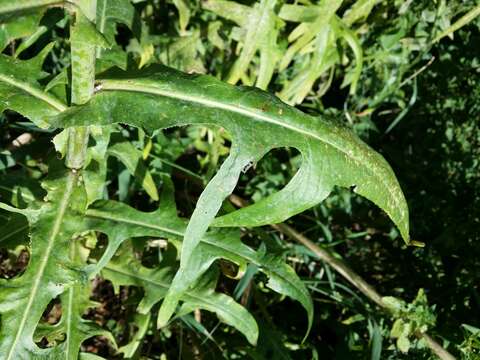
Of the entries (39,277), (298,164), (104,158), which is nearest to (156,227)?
(104,158)

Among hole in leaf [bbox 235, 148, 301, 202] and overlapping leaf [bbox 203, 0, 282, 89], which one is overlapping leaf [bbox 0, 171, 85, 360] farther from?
hole in leaf [bbox 235, 148, 301, 202]

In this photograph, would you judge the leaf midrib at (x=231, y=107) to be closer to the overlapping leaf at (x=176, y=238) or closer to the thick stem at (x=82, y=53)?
the thick stem at (x=82, y=53)

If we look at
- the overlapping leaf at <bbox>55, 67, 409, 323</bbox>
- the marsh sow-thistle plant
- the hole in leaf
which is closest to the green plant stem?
the hole in leaf

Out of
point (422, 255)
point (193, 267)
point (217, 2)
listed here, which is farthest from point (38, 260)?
point (422, 255)

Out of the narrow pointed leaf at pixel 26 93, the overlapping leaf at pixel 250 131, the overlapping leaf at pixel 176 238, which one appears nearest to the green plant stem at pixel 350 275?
the overlapping leaf at pixel 176 238

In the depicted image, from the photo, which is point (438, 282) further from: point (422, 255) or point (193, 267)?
point (193, 267)

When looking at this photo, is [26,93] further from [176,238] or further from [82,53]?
[176,238]
